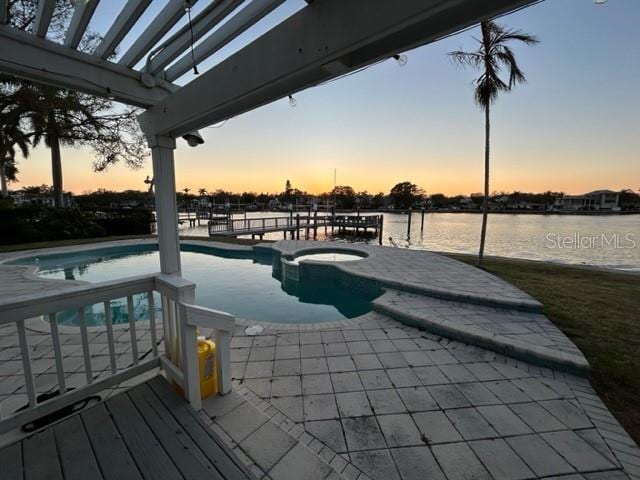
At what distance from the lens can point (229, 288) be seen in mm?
6020

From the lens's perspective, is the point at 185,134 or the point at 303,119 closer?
the point at 185,134

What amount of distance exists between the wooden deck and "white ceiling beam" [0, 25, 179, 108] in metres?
2.27

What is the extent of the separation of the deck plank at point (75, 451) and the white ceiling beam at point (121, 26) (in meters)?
2.45

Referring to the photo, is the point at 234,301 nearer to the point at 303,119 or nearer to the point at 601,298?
the point at 601,298

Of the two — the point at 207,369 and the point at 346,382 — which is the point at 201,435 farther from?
the point at 346,382

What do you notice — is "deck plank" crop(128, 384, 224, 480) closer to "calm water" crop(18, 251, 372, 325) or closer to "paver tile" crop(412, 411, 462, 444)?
"paver tile" crop(412, 411, 462, 444)

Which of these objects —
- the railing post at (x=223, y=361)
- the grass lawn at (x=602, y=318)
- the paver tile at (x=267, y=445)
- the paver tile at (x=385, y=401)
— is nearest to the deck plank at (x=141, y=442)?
Result: the paver tile at (x=267, y=445)

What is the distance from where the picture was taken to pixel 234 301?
17.2 feet

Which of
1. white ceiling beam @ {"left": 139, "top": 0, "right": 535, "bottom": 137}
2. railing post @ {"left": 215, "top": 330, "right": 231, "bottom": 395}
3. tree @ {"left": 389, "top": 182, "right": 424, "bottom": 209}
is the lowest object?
railing post @ {"left": 215, "top": 330, "right": 231, "bottom": 395}

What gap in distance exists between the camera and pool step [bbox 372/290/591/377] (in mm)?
2369

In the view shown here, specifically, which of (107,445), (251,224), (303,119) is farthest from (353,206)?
(107,445)

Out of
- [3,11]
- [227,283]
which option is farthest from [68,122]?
[3,11]

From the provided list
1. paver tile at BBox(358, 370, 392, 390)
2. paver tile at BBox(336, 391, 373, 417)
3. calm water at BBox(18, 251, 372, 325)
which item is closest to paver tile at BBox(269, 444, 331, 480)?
paver tile at BBox(336, 391, 373, 417)

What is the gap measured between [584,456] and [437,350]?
1.23m
